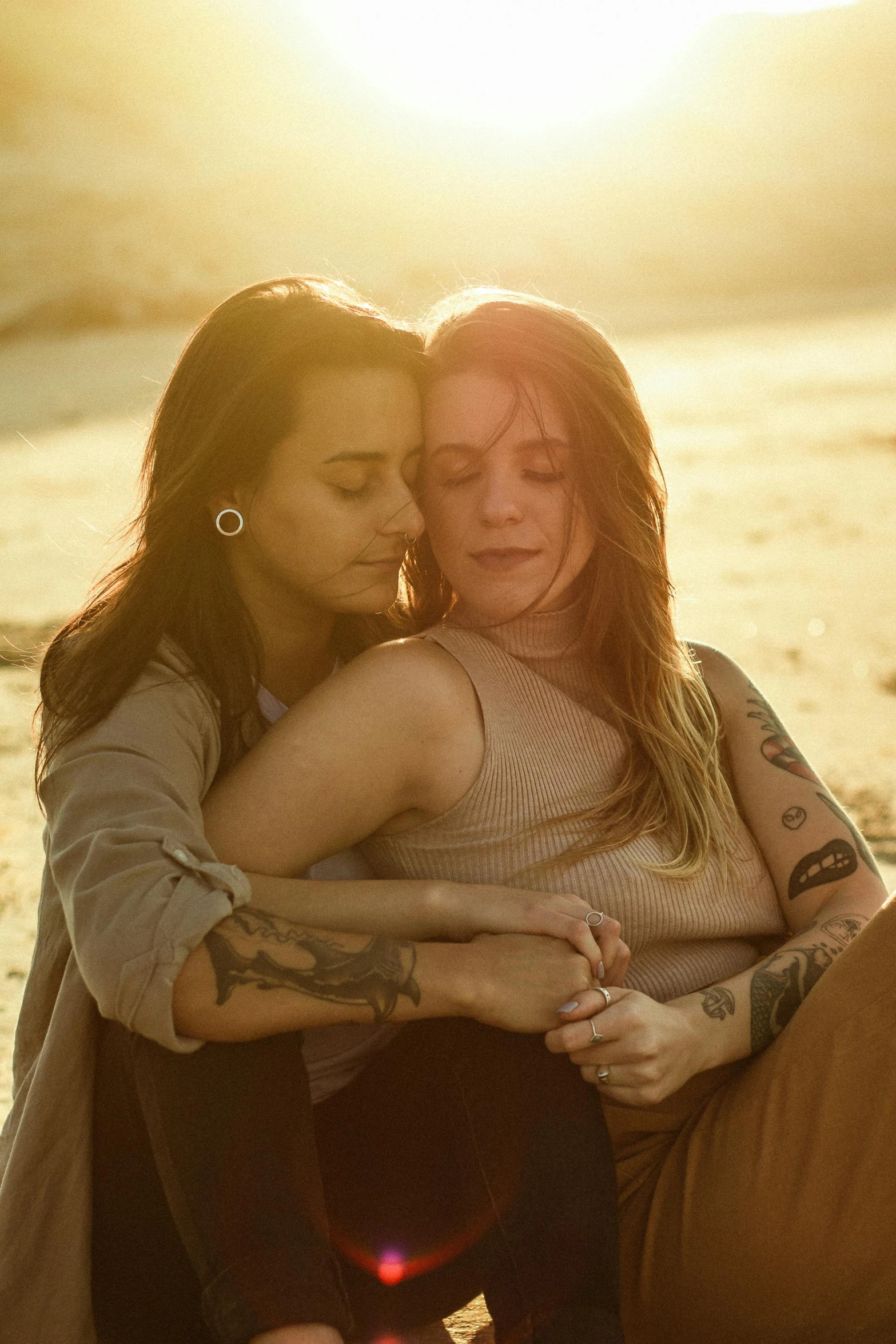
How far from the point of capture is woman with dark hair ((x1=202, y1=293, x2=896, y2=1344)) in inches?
81.7

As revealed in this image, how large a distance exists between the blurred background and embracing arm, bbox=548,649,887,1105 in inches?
37.7

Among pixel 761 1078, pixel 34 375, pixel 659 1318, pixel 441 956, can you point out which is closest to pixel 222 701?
pixel 441 956

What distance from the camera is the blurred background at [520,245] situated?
7.78 metres

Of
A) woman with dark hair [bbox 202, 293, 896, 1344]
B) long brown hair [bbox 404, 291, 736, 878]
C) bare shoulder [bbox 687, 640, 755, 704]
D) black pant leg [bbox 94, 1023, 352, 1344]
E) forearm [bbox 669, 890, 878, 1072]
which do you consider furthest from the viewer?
bare shoulder [bbox 687, 640, 755, 704]

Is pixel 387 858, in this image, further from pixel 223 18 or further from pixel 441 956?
pixel 223 18

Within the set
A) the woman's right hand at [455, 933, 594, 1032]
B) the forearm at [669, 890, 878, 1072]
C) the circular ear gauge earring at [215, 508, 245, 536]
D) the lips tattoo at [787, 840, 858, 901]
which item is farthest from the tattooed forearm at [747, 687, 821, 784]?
the circular ear gauge earring at [215, 508, 245, 536]

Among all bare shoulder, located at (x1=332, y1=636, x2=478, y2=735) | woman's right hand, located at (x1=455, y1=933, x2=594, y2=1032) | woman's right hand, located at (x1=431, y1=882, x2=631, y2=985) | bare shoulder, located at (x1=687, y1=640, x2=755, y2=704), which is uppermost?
bare shoulder, located at (x1=332, y1=636, x2=478, y2=735)

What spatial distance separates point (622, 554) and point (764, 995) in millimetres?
824

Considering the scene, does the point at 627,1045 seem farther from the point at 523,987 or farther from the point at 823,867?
the point at 823,867

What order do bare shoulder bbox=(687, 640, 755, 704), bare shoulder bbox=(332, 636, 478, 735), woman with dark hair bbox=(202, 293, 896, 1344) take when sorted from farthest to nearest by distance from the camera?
bare shoulder bbox=(687, 640, 755, 704) < bare shoulder bbox=(332, 636, 478, 735) < woman with dark hair bbox=(202, 293, 896, 1344)

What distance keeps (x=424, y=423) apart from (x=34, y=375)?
19.1 metres

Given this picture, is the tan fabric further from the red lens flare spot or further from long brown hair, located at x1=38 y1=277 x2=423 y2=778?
long brown hair, located at x1=38 y1=277 x2=423 y2=778

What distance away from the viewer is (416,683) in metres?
2.38

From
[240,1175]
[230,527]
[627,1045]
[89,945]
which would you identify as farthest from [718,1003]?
[230,527]
